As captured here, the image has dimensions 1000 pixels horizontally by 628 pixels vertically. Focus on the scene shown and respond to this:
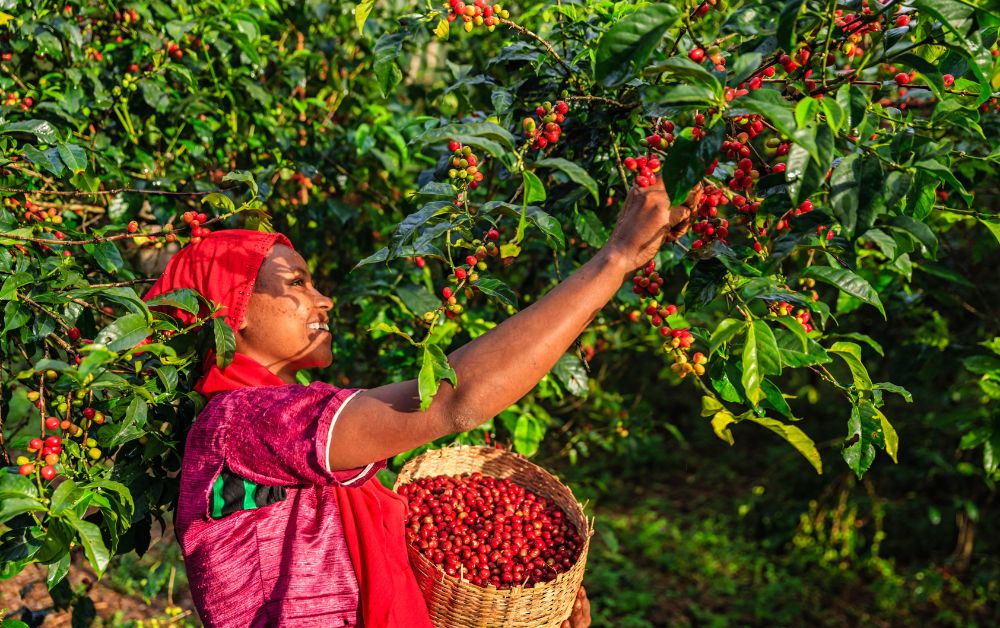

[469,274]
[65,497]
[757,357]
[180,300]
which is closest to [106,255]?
[180,300]

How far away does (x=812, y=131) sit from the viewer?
1.17 meters

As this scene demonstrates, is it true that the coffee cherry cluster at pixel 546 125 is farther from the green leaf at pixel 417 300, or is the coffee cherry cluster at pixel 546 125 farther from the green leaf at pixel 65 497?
the green leaf at pixel 65 497

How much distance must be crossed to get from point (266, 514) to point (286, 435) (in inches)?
10.4

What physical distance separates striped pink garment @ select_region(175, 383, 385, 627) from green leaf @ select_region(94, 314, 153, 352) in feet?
0.66

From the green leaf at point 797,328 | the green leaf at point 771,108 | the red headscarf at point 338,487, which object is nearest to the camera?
the green leaf at point 771,108

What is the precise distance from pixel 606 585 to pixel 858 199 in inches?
152

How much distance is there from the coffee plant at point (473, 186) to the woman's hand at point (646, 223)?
0.04m

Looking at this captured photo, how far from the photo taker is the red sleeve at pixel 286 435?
4.84ft

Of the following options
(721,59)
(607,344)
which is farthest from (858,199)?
(607,344)

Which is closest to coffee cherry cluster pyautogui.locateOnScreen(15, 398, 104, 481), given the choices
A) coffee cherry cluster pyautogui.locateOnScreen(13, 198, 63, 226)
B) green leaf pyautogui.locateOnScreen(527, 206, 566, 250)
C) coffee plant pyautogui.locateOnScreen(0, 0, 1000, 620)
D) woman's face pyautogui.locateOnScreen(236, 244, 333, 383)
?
coffee plant pyautogui.locateOnScreen(0, 0, 1000, 620)

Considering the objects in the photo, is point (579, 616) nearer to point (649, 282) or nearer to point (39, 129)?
point (649, 282)

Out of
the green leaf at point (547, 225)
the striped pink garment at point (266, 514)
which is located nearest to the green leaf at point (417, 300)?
the striped pink garment at point (266, 514)

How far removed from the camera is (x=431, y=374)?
4.44 feet

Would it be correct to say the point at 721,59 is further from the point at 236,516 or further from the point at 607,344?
the point at 607,344
